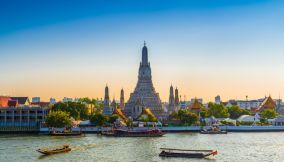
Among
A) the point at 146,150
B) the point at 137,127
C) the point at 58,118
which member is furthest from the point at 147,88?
the point at 146,150

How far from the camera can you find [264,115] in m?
123

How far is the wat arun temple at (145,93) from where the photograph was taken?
137 meters

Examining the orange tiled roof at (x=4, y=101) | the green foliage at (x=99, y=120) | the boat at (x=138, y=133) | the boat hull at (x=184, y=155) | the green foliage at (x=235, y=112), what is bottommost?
the boat hull at (x=184, y=155)

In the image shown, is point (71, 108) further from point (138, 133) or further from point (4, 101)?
point (138, 133)

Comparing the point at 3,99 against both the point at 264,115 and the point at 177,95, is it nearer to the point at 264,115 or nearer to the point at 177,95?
the point at 177,95

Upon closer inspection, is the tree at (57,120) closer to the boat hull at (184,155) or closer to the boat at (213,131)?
the boat at (213,131)

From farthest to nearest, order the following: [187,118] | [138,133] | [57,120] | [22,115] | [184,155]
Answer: [22,115] < [187,118] < [57,120] < [138,133] < [184,155]

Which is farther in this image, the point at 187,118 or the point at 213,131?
the point at 187,118

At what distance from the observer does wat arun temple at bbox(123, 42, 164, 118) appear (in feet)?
449

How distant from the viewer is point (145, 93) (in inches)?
5487

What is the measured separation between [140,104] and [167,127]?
26.4 metres

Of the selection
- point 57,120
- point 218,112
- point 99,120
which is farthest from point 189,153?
point 218,112

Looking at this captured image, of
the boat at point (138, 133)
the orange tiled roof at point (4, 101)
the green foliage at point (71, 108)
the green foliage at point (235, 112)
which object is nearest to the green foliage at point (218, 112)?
the green foliage at point (235, 112)

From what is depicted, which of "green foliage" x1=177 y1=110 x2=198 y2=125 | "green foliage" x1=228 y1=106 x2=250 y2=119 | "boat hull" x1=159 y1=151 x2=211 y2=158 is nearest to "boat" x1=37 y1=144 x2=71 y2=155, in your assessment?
"boat hull" x1=159 y1=151 x2=211 y2=158
